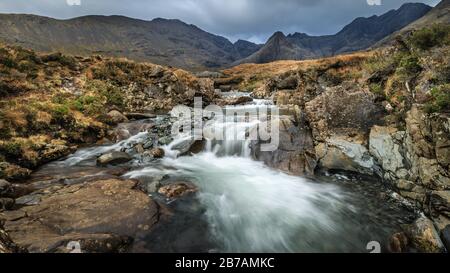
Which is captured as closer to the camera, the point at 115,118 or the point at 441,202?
the point at 441,202

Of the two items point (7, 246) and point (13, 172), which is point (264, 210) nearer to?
point (7, 246)

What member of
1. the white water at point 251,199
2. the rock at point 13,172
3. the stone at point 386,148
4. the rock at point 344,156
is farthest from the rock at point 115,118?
the stone at point 386,148

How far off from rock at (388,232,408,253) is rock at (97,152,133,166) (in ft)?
30.4

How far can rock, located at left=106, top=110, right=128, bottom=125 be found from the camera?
1535 centimetres

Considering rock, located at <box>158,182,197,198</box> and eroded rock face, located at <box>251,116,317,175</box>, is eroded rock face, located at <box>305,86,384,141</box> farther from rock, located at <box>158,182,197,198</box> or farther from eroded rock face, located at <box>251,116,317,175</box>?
rock, located at <box>158,182,197,198</box>

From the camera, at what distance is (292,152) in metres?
10.2

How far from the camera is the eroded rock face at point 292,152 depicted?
9883mm

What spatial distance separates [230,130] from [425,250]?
28.6 ft

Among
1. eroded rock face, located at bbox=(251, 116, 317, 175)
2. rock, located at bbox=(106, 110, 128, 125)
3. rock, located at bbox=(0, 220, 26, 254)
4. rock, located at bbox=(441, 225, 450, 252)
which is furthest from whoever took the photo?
rock, located at bbox=(106, 110, 128, 125)

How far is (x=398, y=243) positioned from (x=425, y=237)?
55 centimetres

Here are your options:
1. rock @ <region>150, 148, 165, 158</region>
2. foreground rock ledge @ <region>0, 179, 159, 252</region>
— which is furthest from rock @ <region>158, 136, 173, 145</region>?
foreground rock ledge @ <region>0, 179, 159, 252</region>

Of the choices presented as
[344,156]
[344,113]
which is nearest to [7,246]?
[344,156]

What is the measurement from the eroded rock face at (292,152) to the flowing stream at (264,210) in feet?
1.27

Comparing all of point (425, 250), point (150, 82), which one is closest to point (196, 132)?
point (425, 250)
